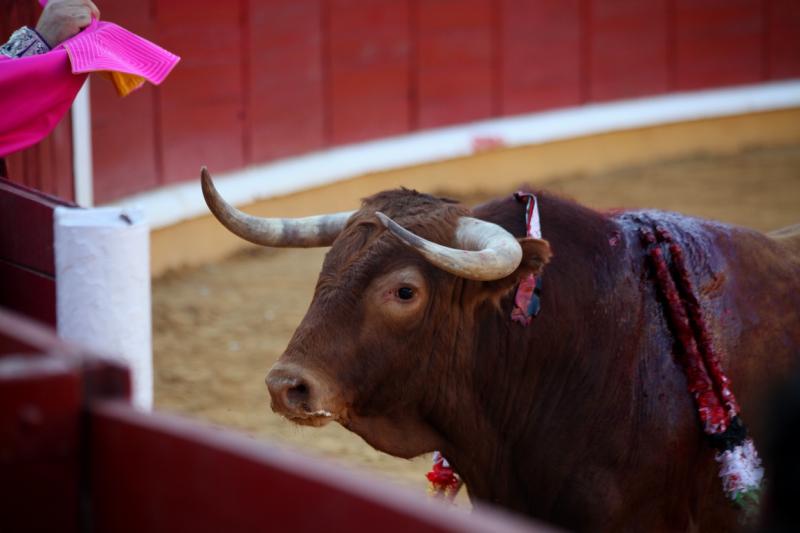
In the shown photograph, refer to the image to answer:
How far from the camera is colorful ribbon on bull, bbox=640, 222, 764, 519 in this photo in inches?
120

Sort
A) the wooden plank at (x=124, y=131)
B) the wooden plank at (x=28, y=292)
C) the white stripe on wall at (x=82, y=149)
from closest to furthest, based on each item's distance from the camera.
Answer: the wooden plank at (x=28, y=292) < the white stripe on wall at (x=82, y=149) < the wooden plank at (x=124, y=131)

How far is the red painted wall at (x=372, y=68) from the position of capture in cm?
759

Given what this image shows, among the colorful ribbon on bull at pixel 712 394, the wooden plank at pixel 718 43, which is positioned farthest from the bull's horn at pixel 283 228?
the wooden plank at pixel 718 43

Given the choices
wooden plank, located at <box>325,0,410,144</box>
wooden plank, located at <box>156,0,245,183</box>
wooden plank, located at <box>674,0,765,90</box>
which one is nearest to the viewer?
wooden plank, located at <box>156,0,245,183</box>

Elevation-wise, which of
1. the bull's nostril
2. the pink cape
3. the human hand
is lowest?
the bull's nostril

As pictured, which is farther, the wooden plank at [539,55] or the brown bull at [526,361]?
the wooden plank at [539,55]

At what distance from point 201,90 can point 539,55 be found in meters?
3.83

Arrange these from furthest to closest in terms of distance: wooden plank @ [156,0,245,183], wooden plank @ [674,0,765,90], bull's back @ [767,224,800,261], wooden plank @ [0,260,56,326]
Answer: wooden plank @ [674,0,765,90] → wooden plank @ [156,0,245,183] → bull's back @ [767,224,800,261] → wooden plank @ [0,260,56,326]

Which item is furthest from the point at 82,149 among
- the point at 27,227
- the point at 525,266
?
the point at 525,266

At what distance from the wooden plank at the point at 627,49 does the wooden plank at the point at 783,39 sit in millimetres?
1339

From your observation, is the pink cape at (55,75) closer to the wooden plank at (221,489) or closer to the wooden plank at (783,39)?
the wooden plank at (221,489)

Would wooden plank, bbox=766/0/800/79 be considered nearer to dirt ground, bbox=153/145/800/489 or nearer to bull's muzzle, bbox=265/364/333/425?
dirt ground, bbox=153/145/800/489

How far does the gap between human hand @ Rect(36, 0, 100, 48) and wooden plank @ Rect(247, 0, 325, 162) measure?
4.92 meters

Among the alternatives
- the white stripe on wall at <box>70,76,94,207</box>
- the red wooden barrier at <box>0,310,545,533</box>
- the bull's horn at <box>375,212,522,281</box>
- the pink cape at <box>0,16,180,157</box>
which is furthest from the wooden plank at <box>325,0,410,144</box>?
the red wooden barrier at <box>0,310,545,533</box>
